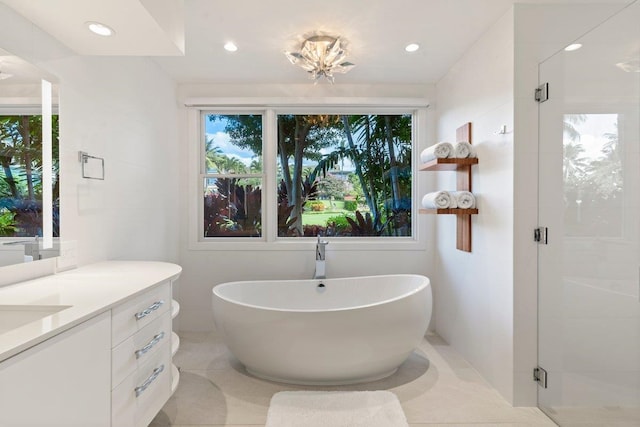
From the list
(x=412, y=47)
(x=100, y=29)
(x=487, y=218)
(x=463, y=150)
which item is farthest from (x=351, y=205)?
(x=100, y=29)

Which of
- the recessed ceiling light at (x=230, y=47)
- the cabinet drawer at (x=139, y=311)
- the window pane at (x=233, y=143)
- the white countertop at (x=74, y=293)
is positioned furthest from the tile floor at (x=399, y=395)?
the recessed ceiling light at (x=230, y=47)

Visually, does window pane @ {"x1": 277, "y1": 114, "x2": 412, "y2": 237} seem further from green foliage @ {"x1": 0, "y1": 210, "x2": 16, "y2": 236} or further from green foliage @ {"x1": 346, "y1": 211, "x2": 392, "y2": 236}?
green foliage @ {"x1": 0, "y1": 210, "x2": 16, "y2": 236}

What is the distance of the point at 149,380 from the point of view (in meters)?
1.58

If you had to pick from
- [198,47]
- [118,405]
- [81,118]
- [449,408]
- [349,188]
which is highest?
[198,47]

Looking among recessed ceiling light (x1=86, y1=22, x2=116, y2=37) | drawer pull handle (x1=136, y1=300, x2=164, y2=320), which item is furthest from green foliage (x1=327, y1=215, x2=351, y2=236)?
recessed ceiling light (x1=86, y1=22, x2=116, y2=37)

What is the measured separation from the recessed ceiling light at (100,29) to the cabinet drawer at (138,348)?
4.58 ft

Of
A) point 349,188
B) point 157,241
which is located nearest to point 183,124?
point 157,241

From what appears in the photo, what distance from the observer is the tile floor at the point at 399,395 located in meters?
2.01

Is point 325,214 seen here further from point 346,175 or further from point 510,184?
point 510,184

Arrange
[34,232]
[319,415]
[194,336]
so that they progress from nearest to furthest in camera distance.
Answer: [34,232]
[319,415]
[194,336]

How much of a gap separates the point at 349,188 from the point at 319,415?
2.15 meters

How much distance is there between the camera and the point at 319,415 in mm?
2023

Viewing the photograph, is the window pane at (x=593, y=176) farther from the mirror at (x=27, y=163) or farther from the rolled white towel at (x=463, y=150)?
the mirror at (x=27, y=163)

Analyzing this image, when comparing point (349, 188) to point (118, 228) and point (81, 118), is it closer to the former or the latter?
point (118, 228)
